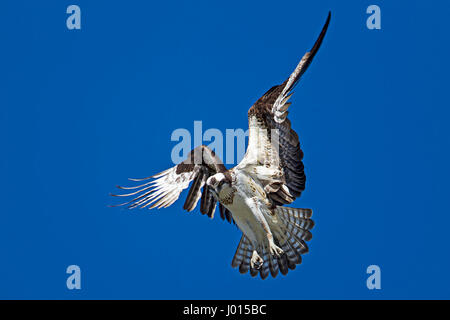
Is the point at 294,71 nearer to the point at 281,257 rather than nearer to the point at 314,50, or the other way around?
the point at 314,50

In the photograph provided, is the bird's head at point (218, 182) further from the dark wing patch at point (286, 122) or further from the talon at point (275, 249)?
the talon at point (275, 249)

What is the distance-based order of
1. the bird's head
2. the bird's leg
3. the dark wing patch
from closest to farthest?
the dark wing patch
the bird's head
the bird's leg

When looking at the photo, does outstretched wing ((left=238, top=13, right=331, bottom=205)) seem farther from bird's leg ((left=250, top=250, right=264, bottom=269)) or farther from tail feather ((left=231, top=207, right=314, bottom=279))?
bird's leg ((left=250, top=250, right=264, bottom=269))

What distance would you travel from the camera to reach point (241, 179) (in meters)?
15.3

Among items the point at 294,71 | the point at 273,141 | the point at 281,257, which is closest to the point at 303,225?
the point at 281,257

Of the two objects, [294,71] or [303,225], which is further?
[303,225]

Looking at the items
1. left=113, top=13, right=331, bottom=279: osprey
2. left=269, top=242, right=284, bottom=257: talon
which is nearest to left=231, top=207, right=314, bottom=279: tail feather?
left=113, top=13, right=331, bottom=279: osprey

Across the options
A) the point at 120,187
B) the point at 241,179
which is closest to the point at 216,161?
the point at 241,179

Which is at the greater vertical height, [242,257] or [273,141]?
[273,141]

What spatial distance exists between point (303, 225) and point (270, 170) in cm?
136

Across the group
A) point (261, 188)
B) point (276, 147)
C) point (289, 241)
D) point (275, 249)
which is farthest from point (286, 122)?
point (289, 241)

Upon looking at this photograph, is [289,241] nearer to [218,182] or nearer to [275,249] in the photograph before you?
[275,249]

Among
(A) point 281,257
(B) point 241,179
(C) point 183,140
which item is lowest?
(A) point 281,257

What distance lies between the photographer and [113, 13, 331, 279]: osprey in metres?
15.2
